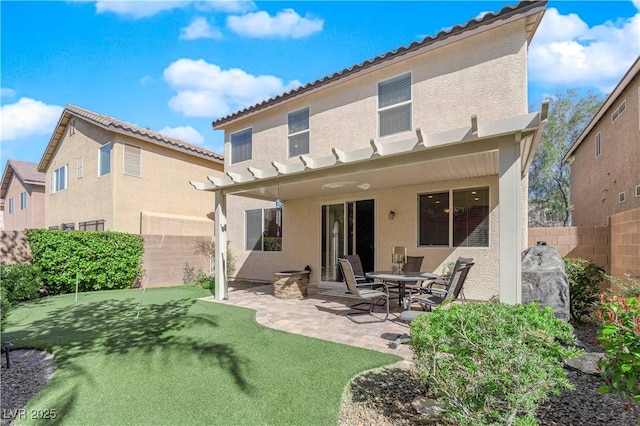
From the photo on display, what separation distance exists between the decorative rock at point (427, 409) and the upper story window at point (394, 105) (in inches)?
298

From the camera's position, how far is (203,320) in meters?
7.32

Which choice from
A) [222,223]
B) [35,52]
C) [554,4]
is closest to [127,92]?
[35,52]

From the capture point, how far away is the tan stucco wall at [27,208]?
79.7ft

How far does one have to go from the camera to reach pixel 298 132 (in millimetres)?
11969

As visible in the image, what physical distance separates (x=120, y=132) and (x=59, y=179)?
8510 millimetres

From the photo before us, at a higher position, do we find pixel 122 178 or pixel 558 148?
pixel 558 148

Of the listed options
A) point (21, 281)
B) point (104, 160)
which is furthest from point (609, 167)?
point (104, 160)

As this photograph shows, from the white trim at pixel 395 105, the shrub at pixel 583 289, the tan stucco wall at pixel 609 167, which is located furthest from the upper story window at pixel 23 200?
the tan stucco wall at pixel 609 167

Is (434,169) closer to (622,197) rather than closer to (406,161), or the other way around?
(406,161)

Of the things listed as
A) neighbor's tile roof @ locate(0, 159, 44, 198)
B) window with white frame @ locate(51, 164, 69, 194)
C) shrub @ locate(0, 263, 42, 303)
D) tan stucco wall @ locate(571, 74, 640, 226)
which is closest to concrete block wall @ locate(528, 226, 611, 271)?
tan stucco wall @ locate(571, 74, 640, 226)

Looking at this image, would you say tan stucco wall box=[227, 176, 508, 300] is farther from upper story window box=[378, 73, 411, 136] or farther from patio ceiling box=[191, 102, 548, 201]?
upper story window box=[378, 73, 411, 136]

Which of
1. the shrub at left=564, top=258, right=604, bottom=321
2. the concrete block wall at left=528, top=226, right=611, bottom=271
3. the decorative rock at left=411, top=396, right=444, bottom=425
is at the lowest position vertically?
the decorative rock at left=411, top=396, right=444, bottom=425

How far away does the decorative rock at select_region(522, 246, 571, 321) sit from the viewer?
612 centimetres

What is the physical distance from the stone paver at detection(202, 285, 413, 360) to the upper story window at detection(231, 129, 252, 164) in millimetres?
6356
